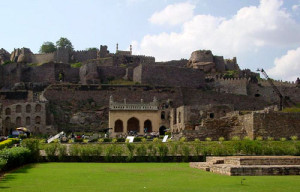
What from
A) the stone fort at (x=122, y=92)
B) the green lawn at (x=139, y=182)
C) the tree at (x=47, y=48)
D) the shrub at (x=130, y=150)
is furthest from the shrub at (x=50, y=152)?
the tree at (x=47, y=48)

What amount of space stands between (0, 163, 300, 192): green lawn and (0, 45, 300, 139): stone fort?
27.1 metres

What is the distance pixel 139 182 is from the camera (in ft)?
62.4

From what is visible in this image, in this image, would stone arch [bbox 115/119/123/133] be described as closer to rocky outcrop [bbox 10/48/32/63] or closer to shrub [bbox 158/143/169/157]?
shrub [bbox 158/143/169/157]

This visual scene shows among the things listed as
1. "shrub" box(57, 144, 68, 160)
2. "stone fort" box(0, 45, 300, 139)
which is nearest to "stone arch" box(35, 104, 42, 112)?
"stone fort" box(0, 45, 300, 139)

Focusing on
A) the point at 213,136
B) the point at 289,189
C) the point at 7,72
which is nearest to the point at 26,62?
the point at 7,72

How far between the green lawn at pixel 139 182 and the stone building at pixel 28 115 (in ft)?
135

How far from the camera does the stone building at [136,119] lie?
61188 mm

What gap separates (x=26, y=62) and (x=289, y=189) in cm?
8255

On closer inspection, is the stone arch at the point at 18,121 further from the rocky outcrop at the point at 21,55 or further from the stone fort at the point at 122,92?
the rocky outcrop at the point at 21,55

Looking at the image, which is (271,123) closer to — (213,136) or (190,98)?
(213,136)

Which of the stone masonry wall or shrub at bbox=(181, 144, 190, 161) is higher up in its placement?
the stone masonry wall

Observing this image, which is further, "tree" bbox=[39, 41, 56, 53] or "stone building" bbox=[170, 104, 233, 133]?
"tree" bbox=[39, 41, 56, 53]

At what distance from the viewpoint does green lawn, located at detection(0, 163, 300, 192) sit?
17.1m

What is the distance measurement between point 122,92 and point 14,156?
4739cm
